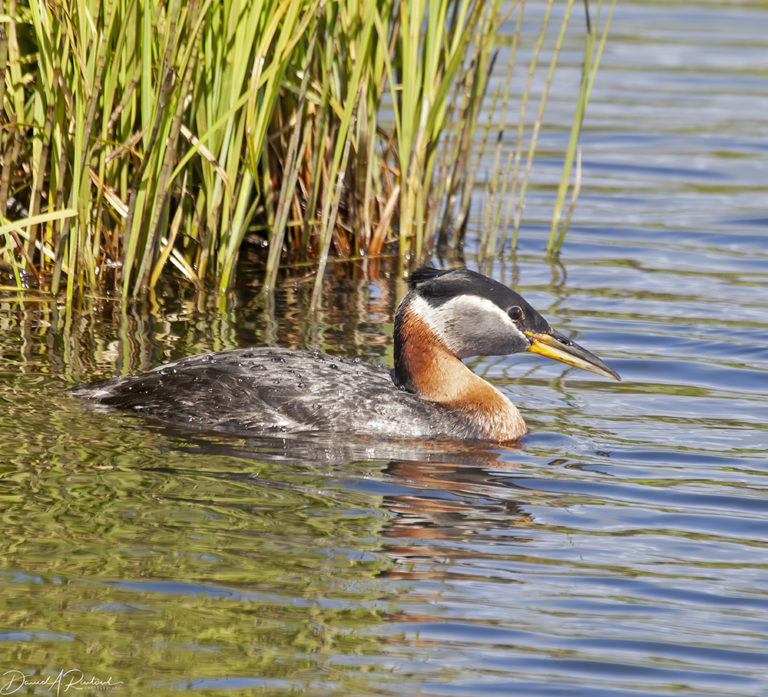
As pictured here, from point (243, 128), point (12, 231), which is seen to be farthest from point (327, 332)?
point (12, 231)

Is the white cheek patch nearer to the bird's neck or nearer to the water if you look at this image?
the bird's neck

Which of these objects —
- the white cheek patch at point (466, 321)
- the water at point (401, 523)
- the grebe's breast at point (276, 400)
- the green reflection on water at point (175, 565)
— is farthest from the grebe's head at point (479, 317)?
the green reflection on water at point (175, 565)

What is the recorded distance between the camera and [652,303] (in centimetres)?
1010

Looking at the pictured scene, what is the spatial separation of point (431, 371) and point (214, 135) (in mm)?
2318

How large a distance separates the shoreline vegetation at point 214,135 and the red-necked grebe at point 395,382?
A: 4.99 feet

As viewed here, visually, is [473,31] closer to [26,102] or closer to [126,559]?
[26,102]

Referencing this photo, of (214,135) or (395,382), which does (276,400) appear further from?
(214,135)

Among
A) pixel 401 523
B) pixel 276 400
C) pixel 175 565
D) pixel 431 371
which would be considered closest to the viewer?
pixel 175 565

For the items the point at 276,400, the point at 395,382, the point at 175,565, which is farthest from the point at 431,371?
the point at 175,565

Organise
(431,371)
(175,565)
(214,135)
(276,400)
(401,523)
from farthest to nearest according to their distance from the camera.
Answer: (214,135) → (431,371) → (276,400) → (401,523) → (175,565)

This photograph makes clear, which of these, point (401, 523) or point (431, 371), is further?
→ point (431, 371)

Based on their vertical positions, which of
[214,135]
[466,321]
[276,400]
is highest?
[214,135]

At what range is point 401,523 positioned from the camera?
19.5 ft

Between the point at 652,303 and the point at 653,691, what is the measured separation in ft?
19.4
